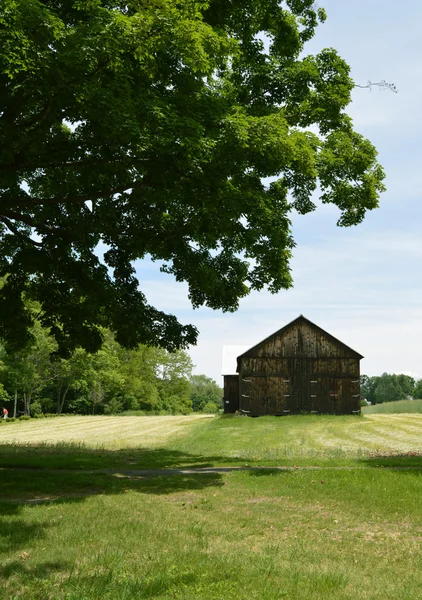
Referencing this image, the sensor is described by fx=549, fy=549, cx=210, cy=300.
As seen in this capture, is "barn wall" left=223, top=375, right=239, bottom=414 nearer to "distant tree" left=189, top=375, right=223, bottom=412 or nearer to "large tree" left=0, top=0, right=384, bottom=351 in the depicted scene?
"large tree" left=0, top=0, right=384, bottom=351

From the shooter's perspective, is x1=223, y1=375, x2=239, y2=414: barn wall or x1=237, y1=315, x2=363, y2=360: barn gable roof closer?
x1=237, y1=315, x2=363, y2=360: barn gable roof

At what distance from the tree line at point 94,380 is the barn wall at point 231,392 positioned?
14.1 metres

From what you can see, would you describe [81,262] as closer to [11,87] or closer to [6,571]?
[11,87]

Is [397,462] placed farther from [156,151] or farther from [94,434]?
[94,434]

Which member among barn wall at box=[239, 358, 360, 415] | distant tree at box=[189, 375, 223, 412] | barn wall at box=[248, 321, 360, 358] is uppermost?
barn wall at box=[248, 321, 360, 358]

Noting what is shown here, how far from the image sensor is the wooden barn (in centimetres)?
4988

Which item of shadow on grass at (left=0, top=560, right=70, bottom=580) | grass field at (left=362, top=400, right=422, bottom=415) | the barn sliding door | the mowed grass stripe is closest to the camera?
shadow on grass at (left=0, top=560, right=70, bottom=580)

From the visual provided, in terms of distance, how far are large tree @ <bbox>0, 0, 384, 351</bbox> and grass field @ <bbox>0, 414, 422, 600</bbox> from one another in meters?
5.29

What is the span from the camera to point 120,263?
18969mm

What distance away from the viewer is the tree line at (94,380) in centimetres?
5925

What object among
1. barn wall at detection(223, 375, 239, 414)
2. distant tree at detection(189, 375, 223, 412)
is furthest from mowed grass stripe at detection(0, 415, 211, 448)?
distant tree at detection(189, 375, 223, 412)

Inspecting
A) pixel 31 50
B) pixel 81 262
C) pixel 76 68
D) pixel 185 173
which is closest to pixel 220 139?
pixel 185 173

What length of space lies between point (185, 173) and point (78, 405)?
80381 mm

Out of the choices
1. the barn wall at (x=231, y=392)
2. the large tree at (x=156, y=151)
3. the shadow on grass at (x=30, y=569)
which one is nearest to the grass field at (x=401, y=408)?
the barn wall at (x=231, y=392)
